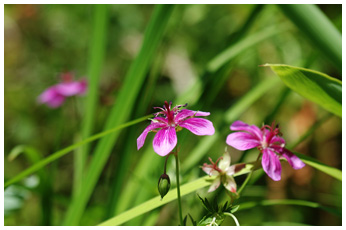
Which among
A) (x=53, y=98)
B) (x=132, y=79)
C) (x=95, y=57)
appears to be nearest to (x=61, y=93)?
(x=53, y=98)

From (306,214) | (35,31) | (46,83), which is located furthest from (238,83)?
(35,31)

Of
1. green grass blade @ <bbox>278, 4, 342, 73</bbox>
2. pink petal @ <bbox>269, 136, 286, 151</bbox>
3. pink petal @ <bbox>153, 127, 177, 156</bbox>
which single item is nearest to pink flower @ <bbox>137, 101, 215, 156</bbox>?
pink petal @ <bbox>153, 127, 177, 156</bbox>

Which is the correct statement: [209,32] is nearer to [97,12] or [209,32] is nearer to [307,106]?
[307,106]

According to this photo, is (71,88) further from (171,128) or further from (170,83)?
(171,128)

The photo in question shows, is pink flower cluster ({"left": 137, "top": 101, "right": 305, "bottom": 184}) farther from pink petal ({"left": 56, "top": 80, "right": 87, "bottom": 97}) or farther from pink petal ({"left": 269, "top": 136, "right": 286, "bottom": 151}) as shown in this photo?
pink petal ({"left": 56, "top": 80, "right": 87, "bottom": 97})

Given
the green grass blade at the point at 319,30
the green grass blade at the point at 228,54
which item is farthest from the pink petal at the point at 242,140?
the green grass blade at the point at 228,54
